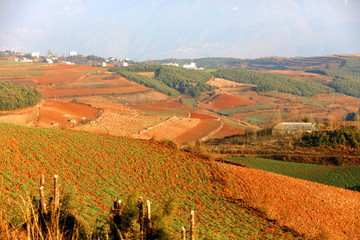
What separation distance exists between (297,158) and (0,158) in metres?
29.0

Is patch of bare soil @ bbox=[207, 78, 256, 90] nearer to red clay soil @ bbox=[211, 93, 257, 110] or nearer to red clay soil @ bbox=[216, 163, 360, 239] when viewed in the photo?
red clay soil @ bbox=[211, 93, 257, 110]

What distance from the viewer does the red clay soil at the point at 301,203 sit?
16.4 m

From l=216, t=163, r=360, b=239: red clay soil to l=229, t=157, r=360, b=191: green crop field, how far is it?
5.15 meters

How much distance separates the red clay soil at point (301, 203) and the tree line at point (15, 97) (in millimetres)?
45132

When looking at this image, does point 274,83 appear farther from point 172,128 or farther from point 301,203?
point 301,203

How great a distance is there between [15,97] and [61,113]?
8.28m

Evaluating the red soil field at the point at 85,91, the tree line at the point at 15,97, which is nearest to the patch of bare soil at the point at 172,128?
the tree line at the point at 15,97

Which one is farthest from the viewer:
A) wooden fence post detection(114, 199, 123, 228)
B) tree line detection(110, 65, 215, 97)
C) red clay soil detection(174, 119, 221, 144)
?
tree line detection(110, 65, 215, 97)

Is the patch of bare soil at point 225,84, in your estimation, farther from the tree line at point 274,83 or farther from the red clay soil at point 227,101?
the red clay soil at point 227,101

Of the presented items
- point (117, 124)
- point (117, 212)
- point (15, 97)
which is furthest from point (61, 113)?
point (117, 212)

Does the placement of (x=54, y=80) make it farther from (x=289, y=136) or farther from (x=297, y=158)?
(x=297, y=158)

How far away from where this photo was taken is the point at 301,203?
19.1 metres

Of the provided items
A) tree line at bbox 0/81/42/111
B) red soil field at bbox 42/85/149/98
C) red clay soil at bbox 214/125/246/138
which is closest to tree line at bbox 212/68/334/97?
red soil field at bbox 42/85/149/98

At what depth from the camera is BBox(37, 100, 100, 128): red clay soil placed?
50906mm
